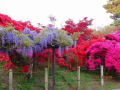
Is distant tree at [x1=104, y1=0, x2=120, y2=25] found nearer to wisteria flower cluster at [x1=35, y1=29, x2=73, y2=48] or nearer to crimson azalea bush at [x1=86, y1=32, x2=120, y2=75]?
crimson azalea bush at [x1=86, y1=32, x2=120, y2=75]

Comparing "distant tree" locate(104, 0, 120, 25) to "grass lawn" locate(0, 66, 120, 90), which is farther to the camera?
"distant tree" locate(104, 0, 120, 25)

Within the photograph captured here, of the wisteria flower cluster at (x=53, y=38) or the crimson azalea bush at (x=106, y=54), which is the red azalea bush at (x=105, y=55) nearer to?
the crimson azalea bush at (x=106, y=54)

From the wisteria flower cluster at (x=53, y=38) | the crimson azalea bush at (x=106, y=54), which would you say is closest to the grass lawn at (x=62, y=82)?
the crimson azalea bush at (x=106, y=54)

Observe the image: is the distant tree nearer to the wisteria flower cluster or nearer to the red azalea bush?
the red azalea bush

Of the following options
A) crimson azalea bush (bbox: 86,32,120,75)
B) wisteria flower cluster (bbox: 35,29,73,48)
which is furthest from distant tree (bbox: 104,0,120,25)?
wisteria flower cluster (bbox: 35,29,73,48)

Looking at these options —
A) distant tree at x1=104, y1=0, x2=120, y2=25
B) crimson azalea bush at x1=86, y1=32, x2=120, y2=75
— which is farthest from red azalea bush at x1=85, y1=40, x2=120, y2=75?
distant tree at x1=104, y1=0, x2=120, y2=25

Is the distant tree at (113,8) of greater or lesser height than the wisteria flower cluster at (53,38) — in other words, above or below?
above

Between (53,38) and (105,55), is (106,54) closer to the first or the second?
(105,55)

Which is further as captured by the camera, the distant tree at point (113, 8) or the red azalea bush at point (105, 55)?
the distant tree at point (113, 8)

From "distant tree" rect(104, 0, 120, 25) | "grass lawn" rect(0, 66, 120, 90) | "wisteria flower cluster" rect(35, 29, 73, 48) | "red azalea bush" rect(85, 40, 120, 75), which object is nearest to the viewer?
"wisteria flower cluster" rect(35, 29, 73, 48)

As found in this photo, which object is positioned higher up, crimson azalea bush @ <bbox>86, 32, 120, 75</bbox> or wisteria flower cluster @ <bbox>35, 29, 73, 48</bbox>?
wisteria flower cluster @ <bbox>35, 29, 73, 48</bbox>

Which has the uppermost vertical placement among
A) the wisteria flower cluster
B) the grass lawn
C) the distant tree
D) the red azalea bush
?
the distant tree

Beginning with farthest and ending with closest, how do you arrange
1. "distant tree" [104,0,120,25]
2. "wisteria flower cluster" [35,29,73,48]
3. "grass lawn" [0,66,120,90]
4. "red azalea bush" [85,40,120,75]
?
"distant tree" [104,0,120,25] < "red azalea bush" [85,40,120,75] < "grass lawn" [0,66,120,90] < "wisteria flower cluster" [35,29,73,48]

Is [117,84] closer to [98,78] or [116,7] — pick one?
[98,78]
